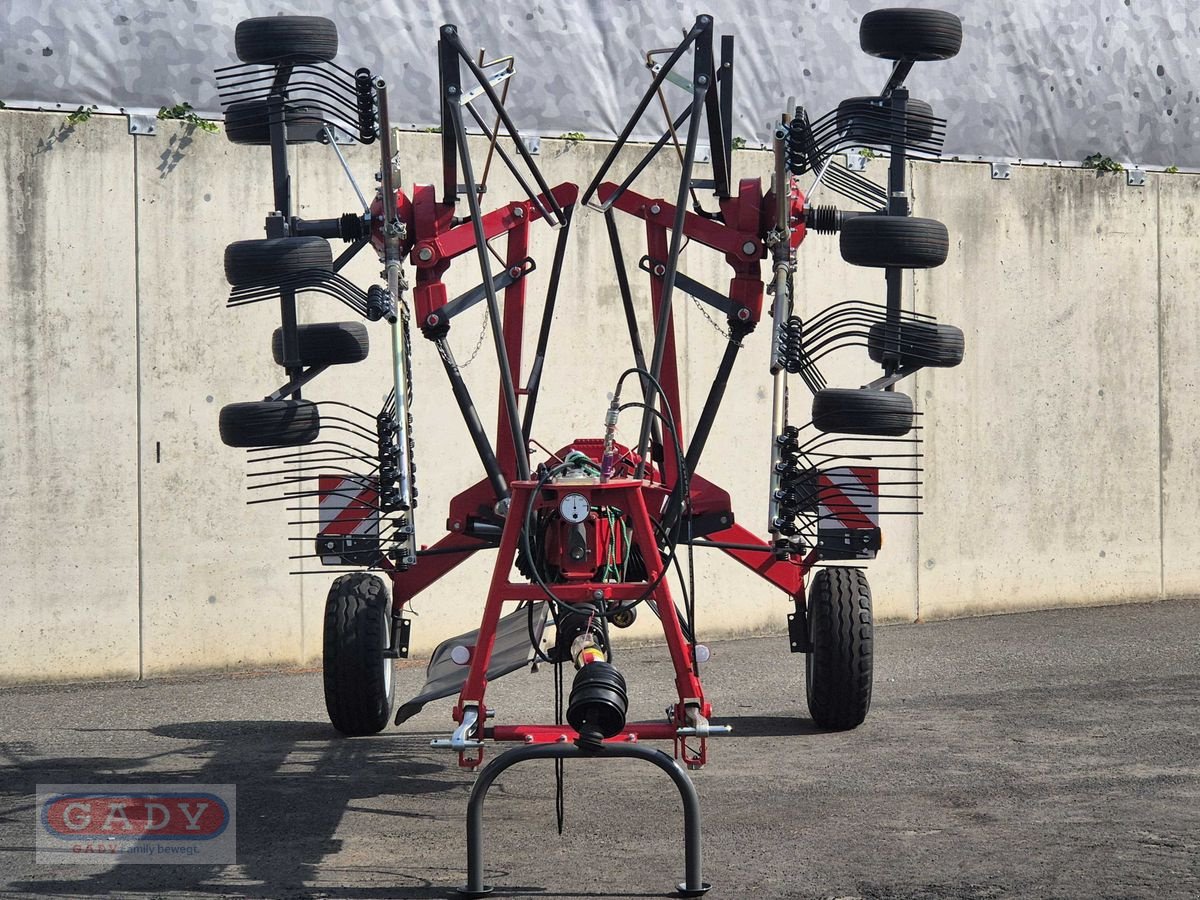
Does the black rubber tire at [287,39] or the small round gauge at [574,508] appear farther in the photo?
the black rubber tire at [287,39]

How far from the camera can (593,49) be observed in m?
9.49

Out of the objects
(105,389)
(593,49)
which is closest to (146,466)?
(105,389)

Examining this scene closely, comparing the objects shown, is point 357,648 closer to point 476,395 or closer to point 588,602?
point 588,602

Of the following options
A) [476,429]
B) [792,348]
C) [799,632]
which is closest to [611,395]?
[476,429]

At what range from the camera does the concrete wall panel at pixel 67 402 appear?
8.20 meters

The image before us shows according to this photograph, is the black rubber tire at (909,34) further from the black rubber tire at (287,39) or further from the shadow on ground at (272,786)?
the shadow on ground at (272,786)

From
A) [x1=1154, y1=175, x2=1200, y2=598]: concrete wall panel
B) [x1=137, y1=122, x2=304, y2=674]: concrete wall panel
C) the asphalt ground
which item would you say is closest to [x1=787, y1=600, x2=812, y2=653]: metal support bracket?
the asphalt ground

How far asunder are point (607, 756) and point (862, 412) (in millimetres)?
1784

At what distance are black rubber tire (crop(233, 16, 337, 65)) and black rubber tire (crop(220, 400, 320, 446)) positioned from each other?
1.30 m

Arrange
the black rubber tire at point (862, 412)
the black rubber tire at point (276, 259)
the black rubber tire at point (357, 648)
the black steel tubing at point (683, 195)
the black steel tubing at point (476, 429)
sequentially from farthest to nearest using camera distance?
1. the black rubber tire at point (357, 648)
2. the black steel tubing at point (476, 429)
3. the black rubber tire at point (276, 259)
4. the black rubber tire at point (862, 412)
5. the black steel tubing at point (683, 195)

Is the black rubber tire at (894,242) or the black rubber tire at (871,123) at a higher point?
the black rubber tire at (871,123)

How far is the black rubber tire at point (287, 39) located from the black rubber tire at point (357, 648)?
2129mm

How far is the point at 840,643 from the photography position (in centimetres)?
638

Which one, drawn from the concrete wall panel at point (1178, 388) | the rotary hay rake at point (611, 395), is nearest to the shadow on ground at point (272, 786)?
the rotary hay rake at point (611, 395)
